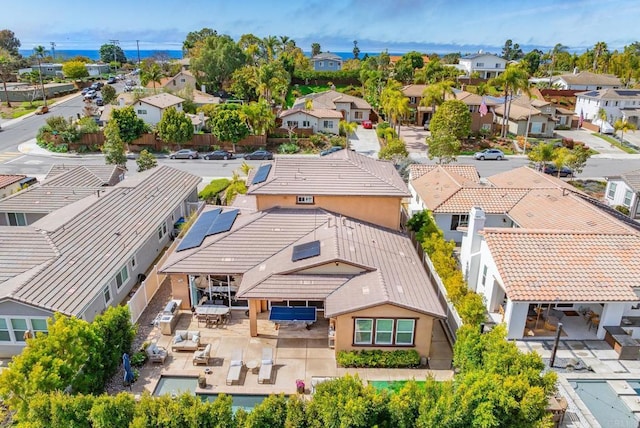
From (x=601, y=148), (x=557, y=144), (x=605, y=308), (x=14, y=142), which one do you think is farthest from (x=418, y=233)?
(x=14, y=142)

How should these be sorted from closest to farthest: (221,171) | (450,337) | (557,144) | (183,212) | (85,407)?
A: (85,407) → (450,337) → (183,212) → (221,171) → (557,144)

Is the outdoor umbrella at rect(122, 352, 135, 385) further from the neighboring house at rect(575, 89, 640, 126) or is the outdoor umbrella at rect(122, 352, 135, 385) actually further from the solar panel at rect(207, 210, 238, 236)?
the neighboring house at rect(575, 89, 640, 126)

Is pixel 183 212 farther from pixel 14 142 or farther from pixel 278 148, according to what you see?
pixel 14 142

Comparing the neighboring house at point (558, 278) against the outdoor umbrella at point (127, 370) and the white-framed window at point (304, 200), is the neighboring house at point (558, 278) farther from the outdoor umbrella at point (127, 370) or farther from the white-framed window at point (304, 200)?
the outdoor umbrella at point (127, 370)

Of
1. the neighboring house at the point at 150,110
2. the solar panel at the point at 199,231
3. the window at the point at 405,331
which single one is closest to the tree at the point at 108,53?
the neighboring house at the point at 150,110

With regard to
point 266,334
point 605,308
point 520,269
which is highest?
point 520,269

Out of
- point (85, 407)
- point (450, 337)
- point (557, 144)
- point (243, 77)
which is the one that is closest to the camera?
point (85, 407)
